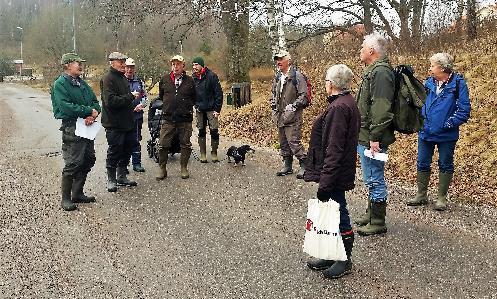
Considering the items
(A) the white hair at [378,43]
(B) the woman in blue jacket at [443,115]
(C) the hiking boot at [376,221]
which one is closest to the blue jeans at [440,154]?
(B) the woman in blue jacket at [443,115]

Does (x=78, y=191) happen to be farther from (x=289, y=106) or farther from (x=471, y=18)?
(x=471, y=18)

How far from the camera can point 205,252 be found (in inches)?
195

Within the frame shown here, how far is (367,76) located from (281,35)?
398 inches

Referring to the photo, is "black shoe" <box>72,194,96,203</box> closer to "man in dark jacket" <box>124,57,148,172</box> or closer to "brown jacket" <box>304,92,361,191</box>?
"man in dark jacket" <box>124,57,148,172</box>


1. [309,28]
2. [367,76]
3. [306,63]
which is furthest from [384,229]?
[309,28]

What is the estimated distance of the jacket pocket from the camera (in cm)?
784

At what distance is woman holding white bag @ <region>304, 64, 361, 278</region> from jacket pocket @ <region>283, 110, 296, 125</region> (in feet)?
11.2

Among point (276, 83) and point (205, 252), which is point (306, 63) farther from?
point (205, 252)

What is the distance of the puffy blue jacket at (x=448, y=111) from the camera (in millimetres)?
5879

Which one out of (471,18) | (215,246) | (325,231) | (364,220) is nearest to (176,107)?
(215,246)

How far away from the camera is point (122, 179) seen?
7672mm

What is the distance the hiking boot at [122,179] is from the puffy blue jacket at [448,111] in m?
4.33

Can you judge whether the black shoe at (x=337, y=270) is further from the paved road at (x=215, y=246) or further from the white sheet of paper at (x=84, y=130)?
the white sheet of paper at (x=84, y=130)

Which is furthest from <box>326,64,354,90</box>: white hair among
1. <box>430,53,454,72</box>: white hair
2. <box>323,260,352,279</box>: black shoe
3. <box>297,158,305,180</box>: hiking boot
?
<box>297,158,305,180</box>: hiking boot
